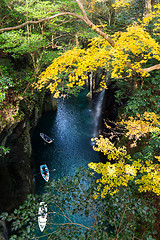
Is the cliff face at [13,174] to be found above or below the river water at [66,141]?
above

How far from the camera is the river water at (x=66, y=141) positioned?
12.5 metres

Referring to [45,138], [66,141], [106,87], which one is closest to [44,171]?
[45,138]

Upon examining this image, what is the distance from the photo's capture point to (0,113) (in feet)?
22.8

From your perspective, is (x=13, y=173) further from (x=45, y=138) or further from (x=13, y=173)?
(x=45, y=138)

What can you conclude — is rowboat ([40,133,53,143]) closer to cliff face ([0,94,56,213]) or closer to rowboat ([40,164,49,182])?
rowboat ([40,164,49,182])

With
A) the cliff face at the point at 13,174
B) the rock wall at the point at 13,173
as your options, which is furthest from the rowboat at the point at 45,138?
the cliff face at the point at 13,174

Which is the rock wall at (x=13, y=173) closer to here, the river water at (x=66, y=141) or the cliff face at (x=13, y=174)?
the cliff face at (x=13, y=174)

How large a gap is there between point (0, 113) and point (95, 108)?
15.9 meters

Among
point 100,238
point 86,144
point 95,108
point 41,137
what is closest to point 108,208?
point 100,238

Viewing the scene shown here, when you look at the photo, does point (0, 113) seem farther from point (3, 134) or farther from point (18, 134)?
point (18, 134)

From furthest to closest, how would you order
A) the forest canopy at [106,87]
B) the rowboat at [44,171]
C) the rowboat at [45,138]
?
the rowboat at [45,138], the rowboat at [44,171], the forest canopy at [106,87]

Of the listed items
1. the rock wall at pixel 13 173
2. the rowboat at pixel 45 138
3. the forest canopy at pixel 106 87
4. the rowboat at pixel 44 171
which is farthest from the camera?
the rowboat at pixel 45 138

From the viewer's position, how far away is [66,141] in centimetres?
1546

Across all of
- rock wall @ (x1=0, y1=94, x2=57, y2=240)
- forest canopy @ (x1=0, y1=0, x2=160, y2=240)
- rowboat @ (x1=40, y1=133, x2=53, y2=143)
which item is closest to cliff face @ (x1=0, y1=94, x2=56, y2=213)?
rock wall @ (x1=0, y1=94, x2=57, y2=240)
